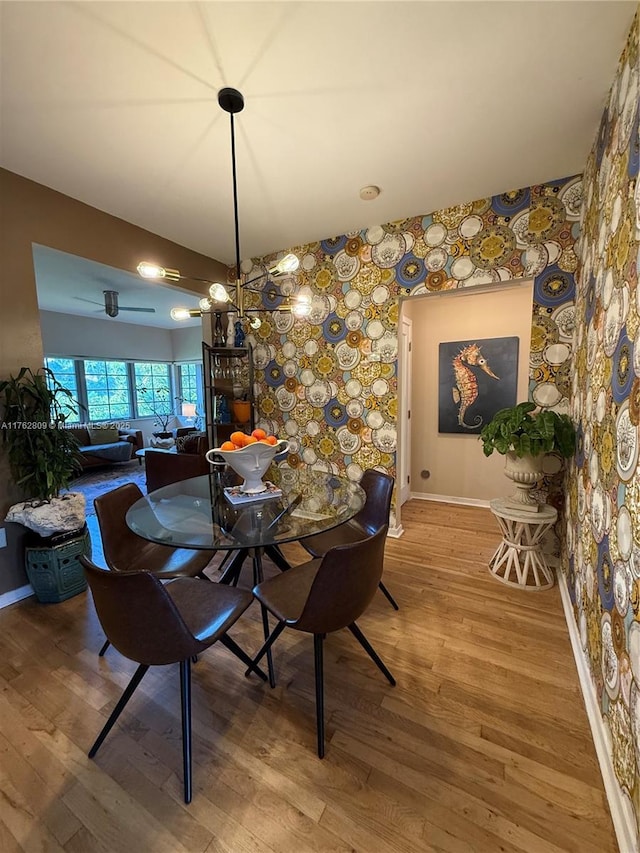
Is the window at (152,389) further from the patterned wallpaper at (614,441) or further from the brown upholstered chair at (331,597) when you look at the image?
the patterned wallpaper at (614,441)

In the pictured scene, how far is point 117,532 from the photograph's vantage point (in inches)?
72.6

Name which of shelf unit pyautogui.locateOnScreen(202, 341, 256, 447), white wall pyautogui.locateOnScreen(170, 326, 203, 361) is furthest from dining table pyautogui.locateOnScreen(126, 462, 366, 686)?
white wall pyautogui.locateOnScreen(170, 326, 203, 361)

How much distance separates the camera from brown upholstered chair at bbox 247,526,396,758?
4.20 feet

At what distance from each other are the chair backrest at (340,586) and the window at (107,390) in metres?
7.09

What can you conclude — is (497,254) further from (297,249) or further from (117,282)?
(117,282)

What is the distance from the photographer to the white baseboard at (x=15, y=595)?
89.4 inches

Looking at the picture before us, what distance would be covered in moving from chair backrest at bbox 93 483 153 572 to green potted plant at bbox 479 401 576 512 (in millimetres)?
2207

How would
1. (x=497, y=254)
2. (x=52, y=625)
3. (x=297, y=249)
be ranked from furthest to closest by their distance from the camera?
(x=297, y=249)
(x=497, y=254)
(x=52, y=625)

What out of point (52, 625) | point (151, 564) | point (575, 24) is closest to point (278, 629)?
point (151, 564)

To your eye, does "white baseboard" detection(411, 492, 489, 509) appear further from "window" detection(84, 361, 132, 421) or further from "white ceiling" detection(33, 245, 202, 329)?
"window" detection(84, 361, 132, 421)

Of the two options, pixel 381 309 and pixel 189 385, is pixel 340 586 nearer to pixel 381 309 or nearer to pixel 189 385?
pixel 381 309

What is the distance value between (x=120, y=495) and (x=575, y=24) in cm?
295

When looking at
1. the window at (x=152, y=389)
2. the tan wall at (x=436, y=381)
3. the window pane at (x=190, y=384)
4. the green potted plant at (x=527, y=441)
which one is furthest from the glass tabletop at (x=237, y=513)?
the window pane at (x=190, y=384)

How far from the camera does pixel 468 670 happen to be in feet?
5.55
